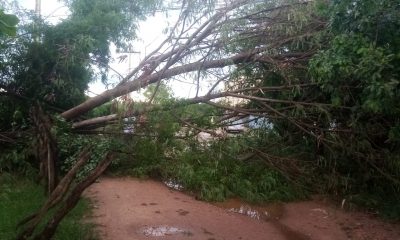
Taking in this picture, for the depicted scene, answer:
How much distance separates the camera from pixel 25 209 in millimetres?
5523

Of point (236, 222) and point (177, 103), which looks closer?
point (236, 222)

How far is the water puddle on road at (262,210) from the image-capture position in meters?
6.26

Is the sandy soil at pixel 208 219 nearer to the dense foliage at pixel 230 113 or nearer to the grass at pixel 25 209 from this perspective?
the grass at pixel 25 209

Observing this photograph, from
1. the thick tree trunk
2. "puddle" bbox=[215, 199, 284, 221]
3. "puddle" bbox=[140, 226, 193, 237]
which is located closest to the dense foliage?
the thick tree trunk

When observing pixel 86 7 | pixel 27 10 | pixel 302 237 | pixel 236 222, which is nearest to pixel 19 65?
pixel 27 10

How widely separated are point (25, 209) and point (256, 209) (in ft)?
12.2

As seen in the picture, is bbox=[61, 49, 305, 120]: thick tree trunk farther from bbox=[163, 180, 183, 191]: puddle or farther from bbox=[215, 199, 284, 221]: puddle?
bbox=[215, 199, 284, 221]: puddle

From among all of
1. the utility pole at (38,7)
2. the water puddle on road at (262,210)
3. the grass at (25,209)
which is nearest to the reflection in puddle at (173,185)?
the water puddle on road at (262,210)

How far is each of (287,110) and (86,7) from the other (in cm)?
457

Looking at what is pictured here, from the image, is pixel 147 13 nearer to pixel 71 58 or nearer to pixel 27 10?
pixel 71 58

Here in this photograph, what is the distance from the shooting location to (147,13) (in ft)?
25.9

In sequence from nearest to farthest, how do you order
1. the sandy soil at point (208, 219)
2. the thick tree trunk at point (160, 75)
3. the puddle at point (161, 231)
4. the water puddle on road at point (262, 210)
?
the puddle at point (161, 231) < the sandy soil at point (208, 219) < the water puddle on road at point (262, 210) < the thick tree trunk at point (160, 75)

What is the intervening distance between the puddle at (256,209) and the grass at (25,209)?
7.97ft

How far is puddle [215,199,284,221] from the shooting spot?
6.66 m
